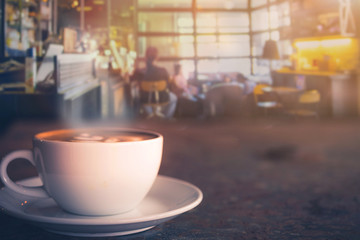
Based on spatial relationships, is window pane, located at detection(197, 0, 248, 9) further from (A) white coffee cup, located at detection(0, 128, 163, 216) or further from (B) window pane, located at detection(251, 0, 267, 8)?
(A) white coffee cup, located at detection(0, 128, 163, 216)

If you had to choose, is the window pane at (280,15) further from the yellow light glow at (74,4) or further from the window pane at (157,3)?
the yellow light glow at (74,4)

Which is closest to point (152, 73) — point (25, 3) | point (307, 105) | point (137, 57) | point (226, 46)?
point (137, 57)

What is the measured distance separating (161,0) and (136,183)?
56cm

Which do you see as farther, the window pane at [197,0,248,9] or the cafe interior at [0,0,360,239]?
the window pane at [197,0,248,9]

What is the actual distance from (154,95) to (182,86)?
0.29 ft

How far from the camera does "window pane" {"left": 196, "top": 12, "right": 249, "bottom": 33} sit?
2.40 feet

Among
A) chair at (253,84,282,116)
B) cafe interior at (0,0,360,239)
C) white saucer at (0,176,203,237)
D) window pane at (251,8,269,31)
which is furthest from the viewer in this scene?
chair at (253,84,282,116)

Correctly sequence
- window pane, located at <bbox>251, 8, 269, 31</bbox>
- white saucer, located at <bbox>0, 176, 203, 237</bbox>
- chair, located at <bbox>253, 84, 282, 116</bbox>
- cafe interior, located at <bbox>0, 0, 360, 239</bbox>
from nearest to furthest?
white saucer, located at <bbox>0, 176, 203, 237</bbox>, cafe interior, located at <bbox>0, 0, 360, 239</bbox>, window pane, located at <bbox>251, 8, 269, 31</bbox>, chair, located at <bbox>253, 84, 282, 116</bbox>

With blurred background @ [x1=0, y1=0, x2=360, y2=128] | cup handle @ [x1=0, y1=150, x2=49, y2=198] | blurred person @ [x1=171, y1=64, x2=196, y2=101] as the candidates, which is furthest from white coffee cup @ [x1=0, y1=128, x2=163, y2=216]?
blurred person @ [x1=171, y1=64, x2=196, y2=101]

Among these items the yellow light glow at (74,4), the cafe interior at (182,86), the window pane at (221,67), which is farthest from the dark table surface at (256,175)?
the yellow light glow at (74,4)

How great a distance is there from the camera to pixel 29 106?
63 centimetres

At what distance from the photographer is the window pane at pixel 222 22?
731 millimetres

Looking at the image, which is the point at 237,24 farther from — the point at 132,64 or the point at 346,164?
the point at 346,164

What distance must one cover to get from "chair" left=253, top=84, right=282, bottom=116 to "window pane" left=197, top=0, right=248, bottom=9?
0.60 feet
